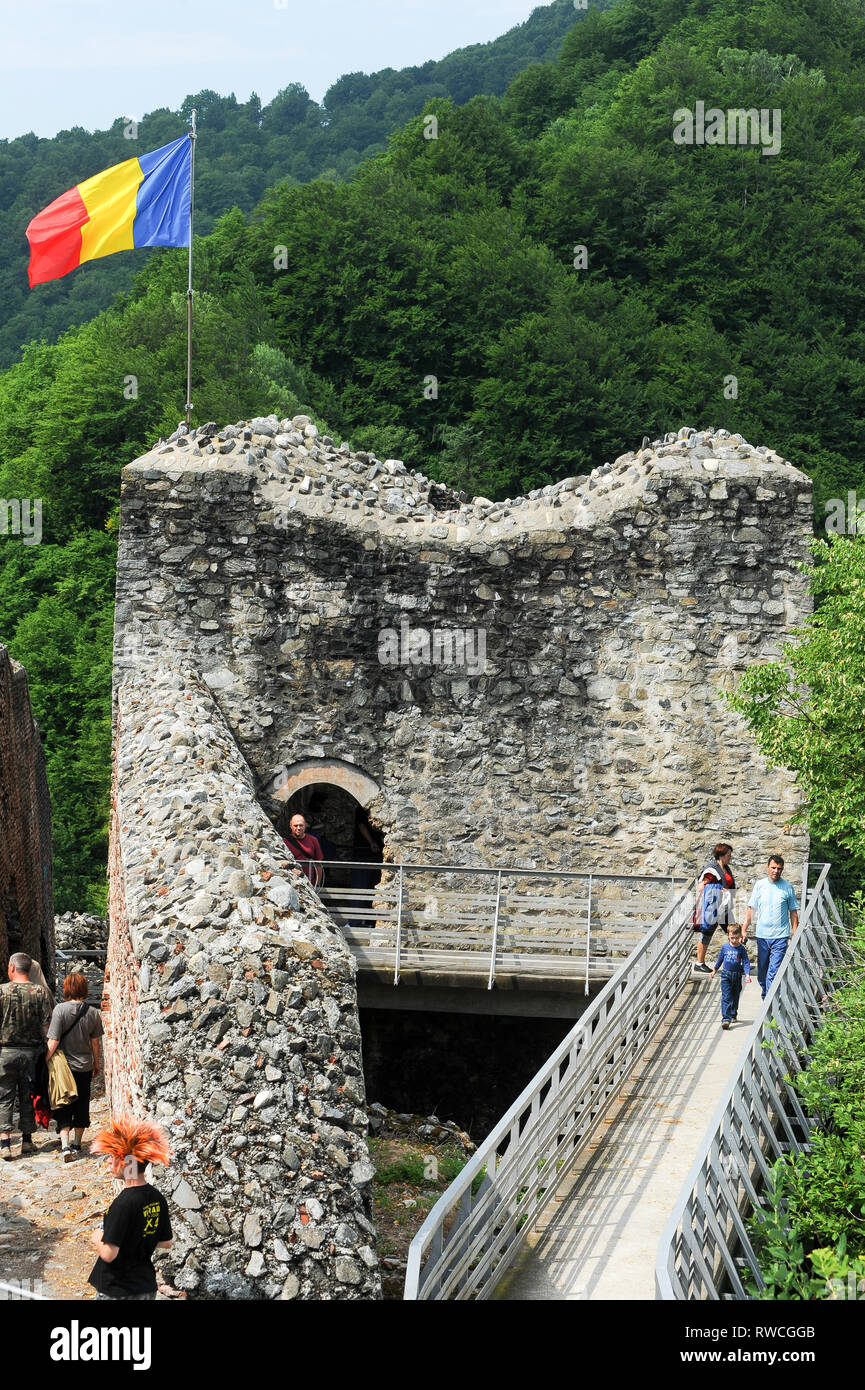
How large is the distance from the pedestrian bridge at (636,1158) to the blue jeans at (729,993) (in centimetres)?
16

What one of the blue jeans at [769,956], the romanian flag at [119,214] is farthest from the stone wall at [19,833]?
the blue jeans at [769,956]

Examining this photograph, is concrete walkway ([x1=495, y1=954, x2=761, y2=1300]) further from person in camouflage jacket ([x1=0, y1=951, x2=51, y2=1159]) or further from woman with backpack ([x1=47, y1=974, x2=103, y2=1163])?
person in camouflage jacket ([x1=0, y1=951, x2=51, y2=1159])

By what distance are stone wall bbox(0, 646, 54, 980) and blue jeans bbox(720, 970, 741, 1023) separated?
7373mm

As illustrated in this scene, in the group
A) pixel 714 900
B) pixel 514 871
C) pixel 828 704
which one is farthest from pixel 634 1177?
pixel 514 871

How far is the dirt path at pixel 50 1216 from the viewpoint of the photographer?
7.67 m

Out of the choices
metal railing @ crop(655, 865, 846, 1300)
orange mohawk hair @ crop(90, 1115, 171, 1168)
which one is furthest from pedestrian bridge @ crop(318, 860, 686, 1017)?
orange mohawk hair @ crop(90, 1115, 171, 1168)

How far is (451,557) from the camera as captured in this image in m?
15.3

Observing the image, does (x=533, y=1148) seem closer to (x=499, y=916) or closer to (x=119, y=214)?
(x=499, y=916)

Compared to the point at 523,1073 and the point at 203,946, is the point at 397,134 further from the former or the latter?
the point at 203,946

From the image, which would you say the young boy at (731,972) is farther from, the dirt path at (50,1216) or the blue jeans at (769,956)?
the dirt path at (50,1216)

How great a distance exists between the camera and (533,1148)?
7859 mm

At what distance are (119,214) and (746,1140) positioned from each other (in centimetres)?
1424

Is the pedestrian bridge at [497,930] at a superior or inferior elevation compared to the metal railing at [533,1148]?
inferior

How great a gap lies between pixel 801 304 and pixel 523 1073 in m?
41.9
